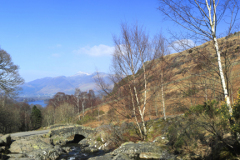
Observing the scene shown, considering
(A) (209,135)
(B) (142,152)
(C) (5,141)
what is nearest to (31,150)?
(C) (5,141)

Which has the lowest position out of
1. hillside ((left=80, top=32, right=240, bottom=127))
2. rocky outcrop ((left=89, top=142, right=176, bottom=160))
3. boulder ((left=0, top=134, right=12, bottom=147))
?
rocky outcrop ((left=89, top=142, right=176, bottom=160))

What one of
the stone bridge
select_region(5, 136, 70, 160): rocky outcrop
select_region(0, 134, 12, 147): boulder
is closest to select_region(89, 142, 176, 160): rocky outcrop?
select_region(5, 136, 70, 160): rocky outcrop

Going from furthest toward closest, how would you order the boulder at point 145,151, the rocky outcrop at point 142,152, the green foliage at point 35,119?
the green foliage at point 35,119 < the boulder at point 145,151 < the rocky outcrop at point 142,152

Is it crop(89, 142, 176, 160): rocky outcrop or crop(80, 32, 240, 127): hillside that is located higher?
crop(80, 32, 240, 127): hillside

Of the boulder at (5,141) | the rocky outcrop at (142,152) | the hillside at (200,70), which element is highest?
the hillside at (200,70)

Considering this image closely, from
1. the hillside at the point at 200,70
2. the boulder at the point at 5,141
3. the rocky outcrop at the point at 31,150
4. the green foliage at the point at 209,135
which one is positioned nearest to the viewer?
the hillside at the point at 200,70

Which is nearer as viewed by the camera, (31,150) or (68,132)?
(31,150)

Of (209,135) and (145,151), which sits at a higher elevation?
(209,135)

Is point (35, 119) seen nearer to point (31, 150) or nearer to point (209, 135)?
point (31, 150)

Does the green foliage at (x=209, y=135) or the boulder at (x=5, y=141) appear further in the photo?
the boulder at (x=5, y=141)

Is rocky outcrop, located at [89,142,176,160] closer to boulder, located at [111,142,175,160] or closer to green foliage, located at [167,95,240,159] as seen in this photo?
boulder, located at [111,142,175,160]

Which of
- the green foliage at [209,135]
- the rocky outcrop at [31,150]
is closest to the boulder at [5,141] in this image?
the rocky outcrop at [31,150]

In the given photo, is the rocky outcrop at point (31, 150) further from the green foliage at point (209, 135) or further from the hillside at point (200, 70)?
the green foliage at point (209, 135)

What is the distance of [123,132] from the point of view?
630 inches
